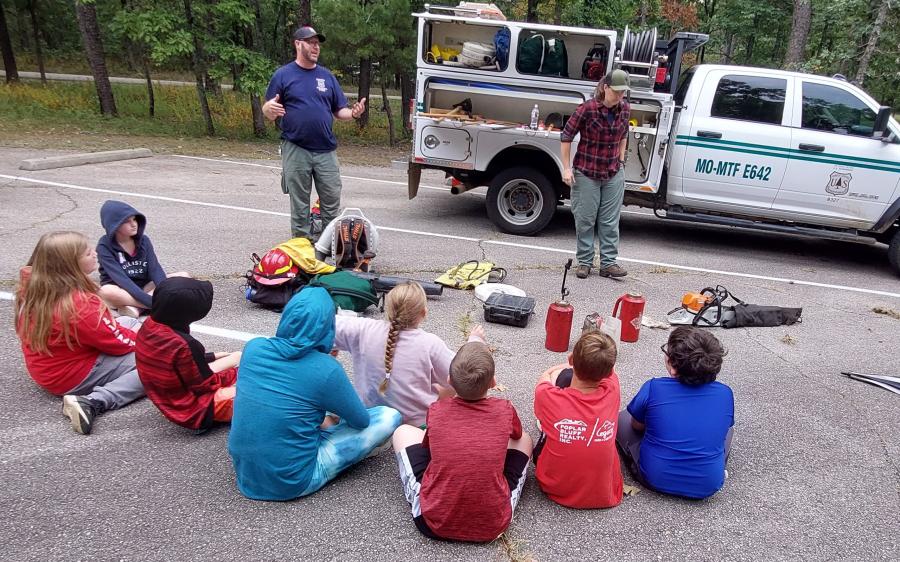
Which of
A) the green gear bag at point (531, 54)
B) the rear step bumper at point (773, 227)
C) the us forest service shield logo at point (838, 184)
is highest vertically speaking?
the green gear bag at point (531, 54)

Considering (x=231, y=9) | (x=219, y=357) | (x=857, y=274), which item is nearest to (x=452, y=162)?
(x=219, y=357)

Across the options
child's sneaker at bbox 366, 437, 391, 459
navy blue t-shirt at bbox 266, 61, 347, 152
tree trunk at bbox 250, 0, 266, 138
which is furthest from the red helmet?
tree trunk at bbox 250, 0, 266, 138

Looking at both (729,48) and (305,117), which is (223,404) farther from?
(729,48)

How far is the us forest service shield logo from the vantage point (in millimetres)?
6728

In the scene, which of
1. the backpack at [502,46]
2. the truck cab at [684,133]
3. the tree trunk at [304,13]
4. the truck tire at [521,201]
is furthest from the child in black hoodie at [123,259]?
the tree trunk at [304,13]

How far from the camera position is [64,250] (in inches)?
122

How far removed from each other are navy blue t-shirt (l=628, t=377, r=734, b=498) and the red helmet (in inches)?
123

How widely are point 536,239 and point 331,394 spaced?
527cm

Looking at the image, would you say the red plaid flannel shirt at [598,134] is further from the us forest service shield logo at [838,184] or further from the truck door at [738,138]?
the us forest service shield logo at [838,184]

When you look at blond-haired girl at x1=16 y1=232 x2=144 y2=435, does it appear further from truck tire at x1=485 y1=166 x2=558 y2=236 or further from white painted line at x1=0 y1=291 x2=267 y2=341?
truck tire at x1=485 y1=166 x2=558 y2=236

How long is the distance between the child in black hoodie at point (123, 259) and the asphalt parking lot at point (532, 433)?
1.80 ft

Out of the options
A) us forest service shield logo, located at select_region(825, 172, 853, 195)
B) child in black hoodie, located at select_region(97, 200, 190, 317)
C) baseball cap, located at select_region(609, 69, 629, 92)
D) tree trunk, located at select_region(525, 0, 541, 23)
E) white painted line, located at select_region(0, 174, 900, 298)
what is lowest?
white painted line, located at select_region(0, 174, 900, 298)

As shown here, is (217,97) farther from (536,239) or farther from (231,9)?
(536,239)

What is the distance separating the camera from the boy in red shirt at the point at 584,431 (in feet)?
8.75
